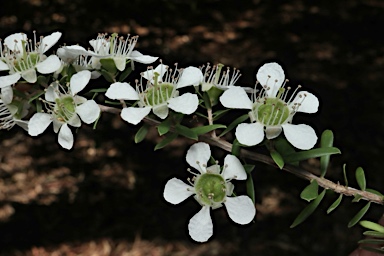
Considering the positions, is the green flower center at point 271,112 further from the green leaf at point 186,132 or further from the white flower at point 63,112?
the white flower at point 63,112

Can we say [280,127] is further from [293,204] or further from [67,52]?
[293,204]

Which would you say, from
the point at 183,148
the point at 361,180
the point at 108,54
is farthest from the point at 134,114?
the point at 183,148

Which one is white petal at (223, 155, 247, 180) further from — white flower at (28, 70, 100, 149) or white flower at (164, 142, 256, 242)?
white flower at (28, 70, 100, 149)

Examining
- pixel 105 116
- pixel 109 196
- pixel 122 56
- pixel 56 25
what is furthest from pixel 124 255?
pixel 122 56

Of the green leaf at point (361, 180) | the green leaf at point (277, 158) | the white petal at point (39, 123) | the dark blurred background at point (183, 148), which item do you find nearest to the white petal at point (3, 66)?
the white petal at point (39, 123)

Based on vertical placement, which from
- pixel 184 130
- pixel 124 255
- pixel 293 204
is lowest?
pixel 124 255

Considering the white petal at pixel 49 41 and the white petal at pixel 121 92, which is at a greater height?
the white petal at pixel 49 41

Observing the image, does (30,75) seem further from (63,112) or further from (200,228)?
(200,228)
